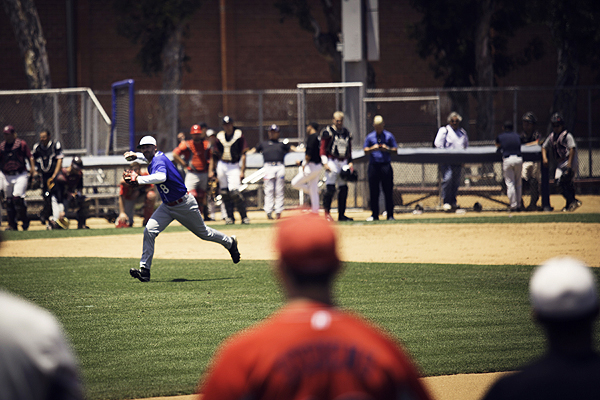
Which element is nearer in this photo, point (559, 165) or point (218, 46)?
point (559, 165)

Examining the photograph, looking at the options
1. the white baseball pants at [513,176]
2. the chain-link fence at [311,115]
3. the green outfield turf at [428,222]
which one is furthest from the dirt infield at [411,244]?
the chain-link fence at [311,115]

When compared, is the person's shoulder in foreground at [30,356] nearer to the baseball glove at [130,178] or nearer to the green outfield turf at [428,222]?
the baseball glove at [130,178]

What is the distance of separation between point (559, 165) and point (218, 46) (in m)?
23.1

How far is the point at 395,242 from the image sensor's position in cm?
1346

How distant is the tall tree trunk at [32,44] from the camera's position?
943 inches

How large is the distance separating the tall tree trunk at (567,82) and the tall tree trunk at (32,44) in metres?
17.6

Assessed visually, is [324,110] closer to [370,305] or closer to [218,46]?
[218,46]

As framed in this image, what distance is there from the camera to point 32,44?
2462 centimetres

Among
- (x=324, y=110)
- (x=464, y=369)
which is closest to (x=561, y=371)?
(x=464, y=369)

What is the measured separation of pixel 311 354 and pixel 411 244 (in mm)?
11274

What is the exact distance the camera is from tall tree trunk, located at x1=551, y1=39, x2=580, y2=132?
86.8 feet

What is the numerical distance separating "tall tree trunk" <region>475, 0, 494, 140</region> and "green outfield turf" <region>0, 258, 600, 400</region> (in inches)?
732

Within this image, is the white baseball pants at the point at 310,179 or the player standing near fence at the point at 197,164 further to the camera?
the player standing near fence at the point at 197,164

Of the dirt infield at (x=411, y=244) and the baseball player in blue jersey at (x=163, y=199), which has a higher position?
the baseball player in blue jersey at (x=163, y=199)
